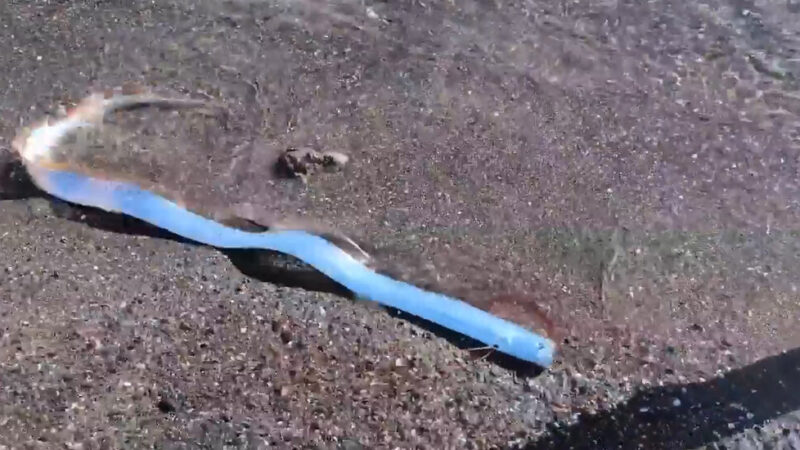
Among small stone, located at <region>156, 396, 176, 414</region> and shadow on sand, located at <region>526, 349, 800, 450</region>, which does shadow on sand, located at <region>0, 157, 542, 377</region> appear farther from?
small stone, located at <region>156, 396, 176, 414</region>

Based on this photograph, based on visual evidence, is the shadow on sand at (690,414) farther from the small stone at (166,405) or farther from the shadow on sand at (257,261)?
the small stone at (166,405)

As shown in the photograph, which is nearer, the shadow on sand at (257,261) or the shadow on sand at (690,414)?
the shadow on sand at (690,414)

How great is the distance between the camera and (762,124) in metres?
4.16

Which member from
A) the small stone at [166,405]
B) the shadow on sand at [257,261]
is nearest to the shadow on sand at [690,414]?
the shadow on sand at [257,261]

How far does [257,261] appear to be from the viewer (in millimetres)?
3596

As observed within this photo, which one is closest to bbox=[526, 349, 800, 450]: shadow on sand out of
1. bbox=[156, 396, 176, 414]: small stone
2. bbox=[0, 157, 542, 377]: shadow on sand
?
bbox=[0, 157, 542, 377]: shadow on sand

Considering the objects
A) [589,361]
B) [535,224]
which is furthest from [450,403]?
[535,224]

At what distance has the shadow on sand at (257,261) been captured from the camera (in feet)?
10.7

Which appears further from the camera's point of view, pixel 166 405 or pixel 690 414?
pixel 690 414

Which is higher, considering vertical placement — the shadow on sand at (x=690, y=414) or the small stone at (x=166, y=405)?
the shadow on sand at (x=690, y=414)

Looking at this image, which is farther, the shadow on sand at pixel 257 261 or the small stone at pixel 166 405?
the shadow on sand at pixel 257 261

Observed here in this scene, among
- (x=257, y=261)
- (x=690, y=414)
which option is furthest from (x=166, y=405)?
(x=690, y=414)

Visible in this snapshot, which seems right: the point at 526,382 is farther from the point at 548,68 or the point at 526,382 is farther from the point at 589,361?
the point at 548,68

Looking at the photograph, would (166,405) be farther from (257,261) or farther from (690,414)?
(690,414)
